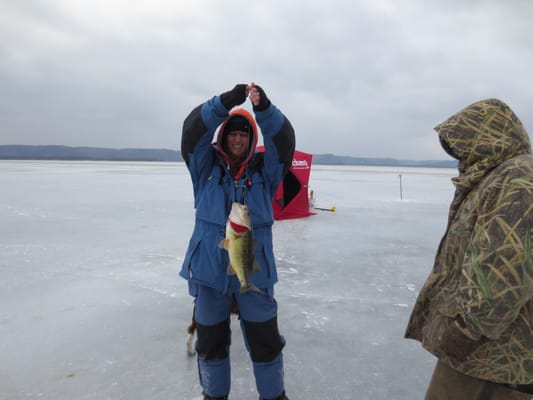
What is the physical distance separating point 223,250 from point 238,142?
745 mm

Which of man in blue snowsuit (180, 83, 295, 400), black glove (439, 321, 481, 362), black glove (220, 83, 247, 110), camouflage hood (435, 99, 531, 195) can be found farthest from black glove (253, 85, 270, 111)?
black glove (439, 321, 481, 362)

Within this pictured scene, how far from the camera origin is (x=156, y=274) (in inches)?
199

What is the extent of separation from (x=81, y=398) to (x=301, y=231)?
239 inches

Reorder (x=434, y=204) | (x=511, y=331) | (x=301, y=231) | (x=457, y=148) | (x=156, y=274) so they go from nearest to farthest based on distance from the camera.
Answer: (x=511, y=331)
(x=457, y=148)
(x=156, y=274)
(x=301, y=231)
(x=434, y=204)

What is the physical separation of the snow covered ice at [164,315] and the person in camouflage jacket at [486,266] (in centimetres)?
123

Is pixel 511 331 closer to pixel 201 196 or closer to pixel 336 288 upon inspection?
pixel 201 196

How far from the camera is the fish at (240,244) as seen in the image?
Result: 2023 millimetres

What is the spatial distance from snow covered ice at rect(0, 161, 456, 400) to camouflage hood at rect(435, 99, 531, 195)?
185cm

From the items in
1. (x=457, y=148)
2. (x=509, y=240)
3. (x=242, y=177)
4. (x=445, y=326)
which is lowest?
(x=445, y=326)

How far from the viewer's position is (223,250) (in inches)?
92.7

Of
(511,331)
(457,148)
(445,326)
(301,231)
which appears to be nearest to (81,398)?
(445,326)

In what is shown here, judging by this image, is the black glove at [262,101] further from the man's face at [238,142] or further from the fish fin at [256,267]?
the fish fin at [256,267]

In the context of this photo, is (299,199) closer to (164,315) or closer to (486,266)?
(164,315)

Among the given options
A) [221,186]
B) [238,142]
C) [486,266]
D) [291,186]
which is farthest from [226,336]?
[486,266]
